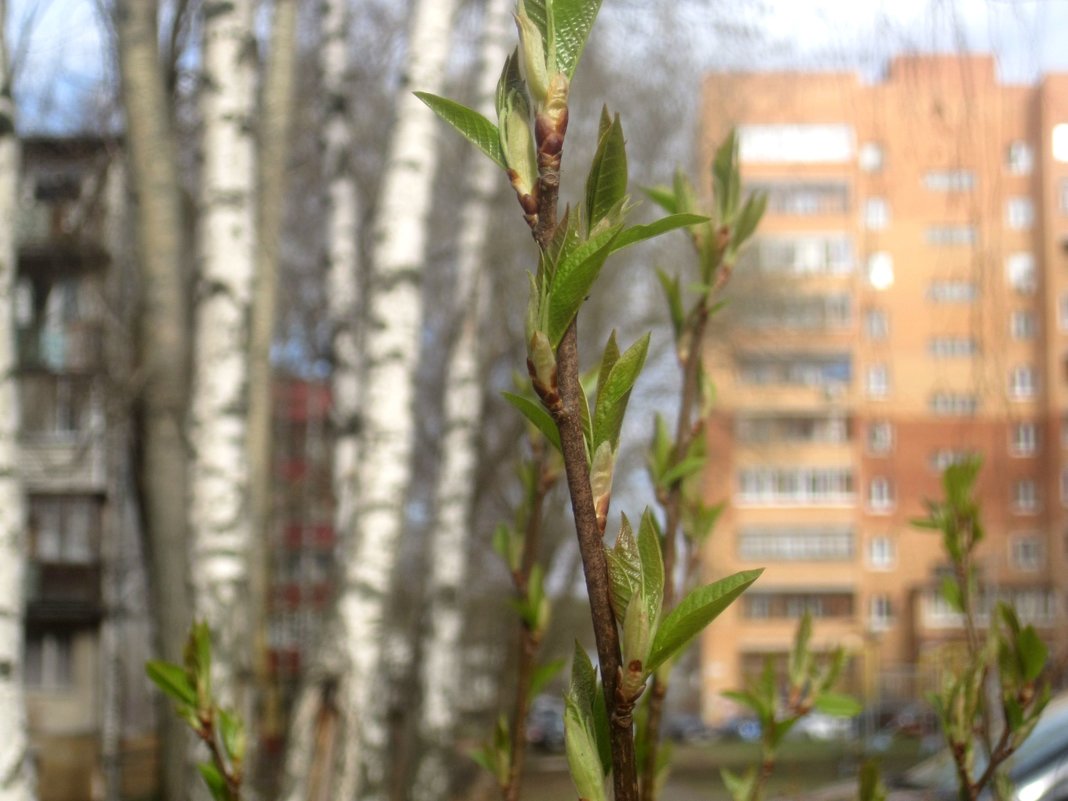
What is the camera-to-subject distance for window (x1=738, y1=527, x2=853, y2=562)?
184 feet

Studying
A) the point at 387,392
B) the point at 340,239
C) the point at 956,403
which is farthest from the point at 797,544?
the point at 956,403

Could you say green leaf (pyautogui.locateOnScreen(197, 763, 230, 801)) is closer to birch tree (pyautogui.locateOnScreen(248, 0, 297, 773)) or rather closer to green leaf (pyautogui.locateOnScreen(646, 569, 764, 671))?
green leaf (pyautogui.locateOnScreen(646, 569, 764, 671))

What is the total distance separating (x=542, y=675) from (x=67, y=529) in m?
29.9

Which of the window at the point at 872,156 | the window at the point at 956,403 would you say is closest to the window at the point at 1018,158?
the window at the point at 872,156

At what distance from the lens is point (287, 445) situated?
24172 millimetres

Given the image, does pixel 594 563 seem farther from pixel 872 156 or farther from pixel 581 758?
pixel 872 156

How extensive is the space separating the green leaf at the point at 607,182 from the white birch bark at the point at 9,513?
222 cm

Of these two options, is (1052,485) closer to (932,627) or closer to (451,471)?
(932,627)

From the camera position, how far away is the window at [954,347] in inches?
148

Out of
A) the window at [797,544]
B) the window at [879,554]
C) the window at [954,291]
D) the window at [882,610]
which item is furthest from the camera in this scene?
the window at [797,544]

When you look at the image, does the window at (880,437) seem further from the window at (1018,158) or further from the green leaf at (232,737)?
the green leaf at (232,737)

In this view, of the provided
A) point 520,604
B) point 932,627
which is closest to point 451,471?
point 520,604

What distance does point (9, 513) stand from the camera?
129 inches

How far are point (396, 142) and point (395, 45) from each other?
10106 millimetres
